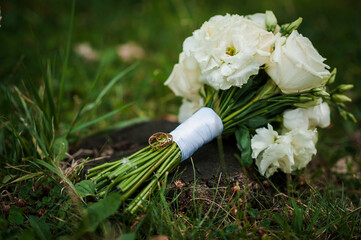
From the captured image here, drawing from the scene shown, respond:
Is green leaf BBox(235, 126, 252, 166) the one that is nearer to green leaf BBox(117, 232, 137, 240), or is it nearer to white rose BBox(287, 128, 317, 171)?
white rose BBox(287, 128, 317, 171)

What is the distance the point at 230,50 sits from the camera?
1491 mm

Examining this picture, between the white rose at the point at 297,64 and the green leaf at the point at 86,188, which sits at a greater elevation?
the white rose at the point at 297,64

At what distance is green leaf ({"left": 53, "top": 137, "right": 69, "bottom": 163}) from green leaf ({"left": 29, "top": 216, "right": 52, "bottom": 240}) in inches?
15.5

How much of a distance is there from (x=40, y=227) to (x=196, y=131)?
762 mm

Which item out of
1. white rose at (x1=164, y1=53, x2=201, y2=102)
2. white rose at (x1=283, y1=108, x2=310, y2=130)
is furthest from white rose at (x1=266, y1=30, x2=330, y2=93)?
white rose at (x1=164, y1=53, x2=201, y2=102)

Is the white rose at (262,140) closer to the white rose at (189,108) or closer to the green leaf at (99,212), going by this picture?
the white rose at (189,108)

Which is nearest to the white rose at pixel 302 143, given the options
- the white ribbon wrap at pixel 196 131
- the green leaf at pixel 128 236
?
the white ribbon wrap at pixel 196 131

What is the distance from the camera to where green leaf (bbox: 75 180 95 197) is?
130 cm

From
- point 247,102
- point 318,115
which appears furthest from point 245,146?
point 318,115

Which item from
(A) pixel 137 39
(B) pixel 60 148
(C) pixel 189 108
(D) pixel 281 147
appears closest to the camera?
(D) pixel 281 147

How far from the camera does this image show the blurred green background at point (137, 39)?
2.61 metres

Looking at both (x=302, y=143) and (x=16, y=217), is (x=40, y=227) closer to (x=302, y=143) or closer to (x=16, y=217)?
(x=16, y=217)

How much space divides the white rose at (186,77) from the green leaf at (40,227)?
3.01 feet

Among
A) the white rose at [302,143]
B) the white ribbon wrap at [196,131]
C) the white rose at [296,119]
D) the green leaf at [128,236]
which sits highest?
the white ribbon wrap at [196,131]
